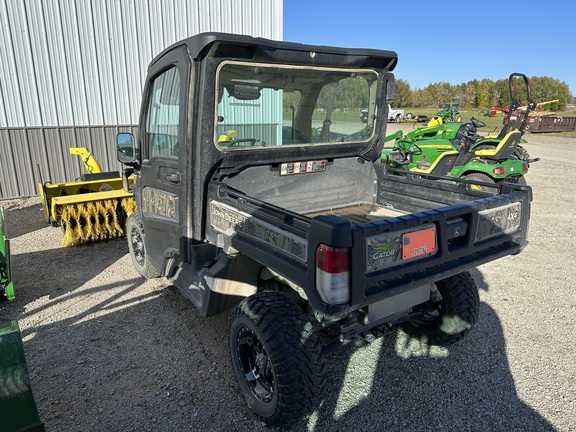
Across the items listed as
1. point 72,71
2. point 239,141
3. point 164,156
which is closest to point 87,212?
point 164,156

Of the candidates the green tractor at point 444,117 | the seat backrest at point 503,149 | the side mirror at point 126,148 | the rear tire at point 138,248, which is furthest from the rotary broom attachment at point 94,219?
the green tractor at point 444,117

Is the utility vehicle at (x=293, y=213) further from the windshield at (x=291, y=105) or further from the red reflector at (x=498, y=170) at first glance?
the red reflector at (x=498, y=170)

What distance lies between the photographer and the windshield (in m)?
2.89

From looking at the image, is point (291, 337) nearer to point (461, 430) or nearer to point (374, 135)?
point (461, 430)

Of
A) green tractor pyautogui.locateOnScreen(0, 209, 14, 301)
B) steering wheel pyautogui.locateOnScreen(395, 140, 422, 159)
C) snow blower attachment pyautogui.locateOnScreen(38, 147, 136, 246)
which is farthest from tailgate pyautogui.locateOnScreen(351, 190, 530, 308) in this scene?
steering wheel pyautogui.locateOnScreen(395, 140, 422, 159)

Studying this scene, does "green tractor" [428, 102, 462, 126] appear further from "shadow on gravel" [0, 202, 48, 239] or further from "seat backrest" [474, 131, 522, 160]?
"shadow on gravel" [0, 202, 48, 239]

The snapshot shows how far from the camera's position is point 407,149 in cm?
869

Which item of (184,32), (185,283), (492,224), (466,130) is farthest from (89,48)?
(492,224)

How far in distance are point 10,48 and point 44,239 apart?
450 centimetres

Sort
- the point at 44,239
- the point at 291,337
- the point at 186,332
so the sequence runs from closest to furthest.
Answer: the point at 291,337
the point at 186,332
the point at 44,239

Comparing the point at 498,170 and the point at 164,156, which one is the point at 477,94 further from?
the point at 164,156

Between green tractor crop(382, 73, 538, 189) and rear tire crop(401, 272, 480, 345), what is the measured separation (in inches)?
178

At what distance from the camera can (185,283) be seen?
10.8ft

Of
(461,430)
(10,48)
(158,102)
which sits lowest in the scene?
(461,430)
